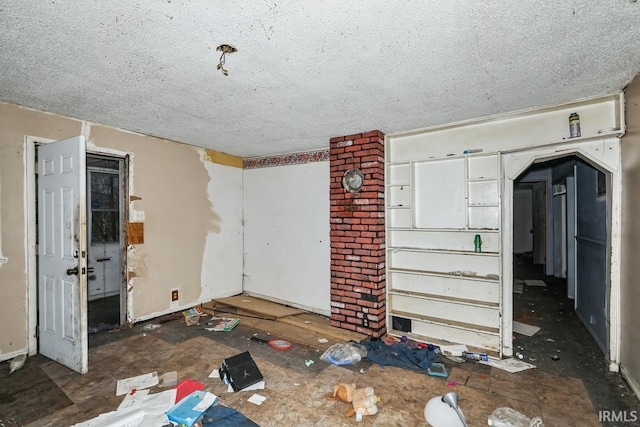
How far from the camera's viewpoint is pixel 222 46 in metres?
1.94

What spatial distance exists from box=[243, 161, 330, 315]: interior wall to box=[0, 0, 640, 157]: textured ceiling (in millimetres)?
1559

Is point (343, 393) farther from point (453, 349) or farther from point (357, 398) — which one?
point (453, 349)

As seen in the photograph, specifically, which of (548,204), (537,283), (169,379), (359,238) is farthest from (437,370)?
(548,204)

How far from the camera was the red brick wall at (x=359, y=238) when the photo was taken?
376 cm

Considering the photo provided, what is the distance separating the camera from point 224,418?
7.20 feet

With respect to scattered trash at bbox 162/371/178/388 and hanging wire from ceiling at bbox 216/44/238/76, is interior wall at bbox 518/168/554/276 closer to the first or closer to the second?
hanging wire from ceiling at bbox 216/44/238/76

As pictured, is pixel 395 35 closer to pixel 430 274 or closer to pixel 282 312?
pixel 430 274

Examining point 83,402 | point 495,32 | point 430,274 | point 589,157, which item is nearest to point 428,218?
point 430,274

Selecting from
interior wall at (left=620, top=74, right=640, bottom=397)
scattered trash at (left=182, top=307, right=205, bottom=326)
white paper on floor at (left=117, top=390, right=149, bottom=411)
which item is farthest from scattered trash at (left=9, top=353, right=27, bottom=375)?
interior wall at (left=620, top=74, right=640, bottom=397)

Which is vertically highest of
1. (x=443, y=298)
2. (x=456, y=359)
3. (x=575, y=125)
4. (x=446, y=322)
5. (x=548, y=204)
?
(x=575, y=125)

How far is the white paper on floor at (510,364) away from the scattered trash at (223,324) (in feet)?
9.96

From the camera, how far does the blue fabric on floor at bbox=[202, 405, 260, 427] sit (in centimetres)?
213

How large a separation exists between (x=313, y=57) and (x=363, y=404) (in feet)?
8.55

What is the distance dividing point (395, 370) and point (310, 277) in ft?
6.61
